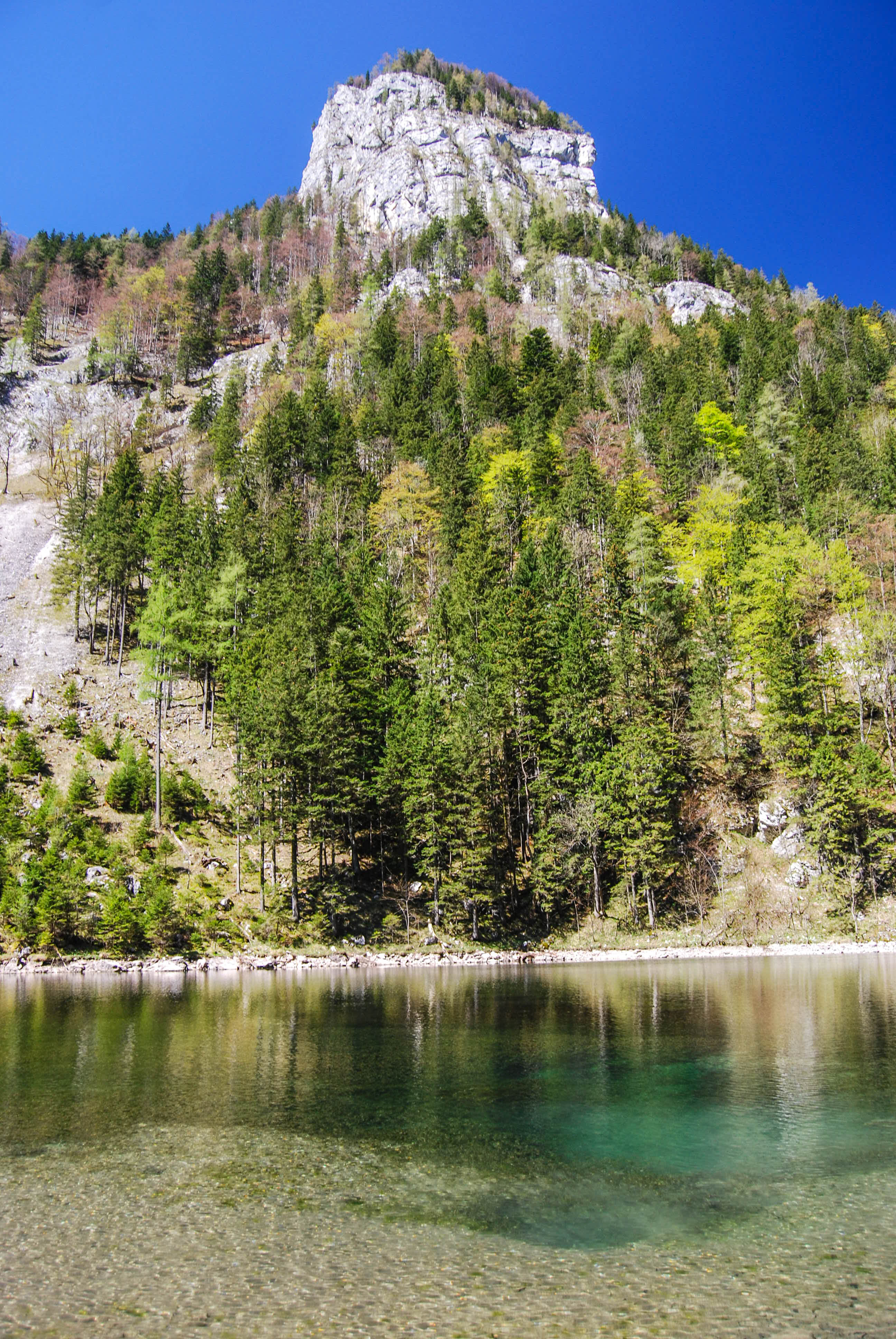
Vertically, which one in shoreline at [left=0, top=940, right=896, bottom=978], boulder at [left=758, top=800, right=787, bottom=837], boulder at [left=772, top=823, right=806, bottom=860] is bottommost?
shoreline at [left=0, top=940, right=896, bottom=978]

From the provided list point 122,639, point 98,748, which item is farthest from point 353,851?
point 122,639

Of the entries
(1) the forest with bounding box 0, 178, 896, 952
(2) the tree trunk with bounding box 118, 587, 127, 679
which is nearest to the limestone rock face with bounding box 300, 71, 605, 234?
(1) the forest with bounding box 0, 178, 896, 952

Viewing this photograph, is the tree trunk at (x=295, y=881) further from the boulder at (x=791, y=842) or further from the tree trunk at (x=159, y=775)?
the boulder at (x=791, y=842)

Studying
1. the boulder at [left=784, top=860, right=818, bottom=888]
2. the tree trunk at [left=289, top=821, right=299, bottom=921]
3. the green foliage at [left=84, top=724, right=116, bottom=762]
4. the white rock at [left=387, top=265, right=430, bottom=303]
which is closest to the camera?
the tree trunk at [left=289, top=821, right=299, bottom=921]

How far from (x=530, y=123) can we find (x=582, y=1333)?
762ft

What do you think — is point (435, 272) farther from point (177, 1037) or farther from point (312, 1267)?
point (312, 1267)

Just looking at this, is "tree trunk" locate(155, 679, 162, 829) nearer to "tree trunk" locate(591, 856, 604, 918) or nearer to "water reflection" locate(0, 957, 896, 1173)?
"water reflection" locate(0, 957, 896, 1173)

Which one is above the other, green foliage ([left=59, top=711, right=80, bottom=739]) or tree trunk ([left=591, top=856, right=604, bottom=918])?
green foliage ([left=59, top=711, right=80, bottom=739])

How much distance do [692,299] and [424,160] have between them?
232 ft

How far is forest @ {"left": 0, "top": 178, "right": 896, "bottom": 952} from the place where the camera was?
162 ft

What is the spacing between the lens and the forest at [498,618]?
1943 inches

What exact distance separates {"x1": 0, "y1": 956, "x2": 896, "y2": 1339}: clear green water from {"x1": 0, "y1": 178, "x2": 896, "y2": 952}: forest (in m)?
22.2

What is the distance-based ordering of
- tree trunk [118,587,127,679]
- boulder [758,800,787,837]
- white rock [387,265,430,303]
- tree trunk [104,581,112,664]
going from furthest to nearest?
white rock [387,265,430,303], tree trunk [104,581,112,664], tree trunk [118,587,127,679], boulder [758,800,787,837]

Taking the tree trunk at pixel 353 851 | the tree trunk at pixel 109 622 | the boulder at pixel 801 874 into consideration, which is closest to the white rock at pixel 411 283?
the tree trunk at pixel 109 622
